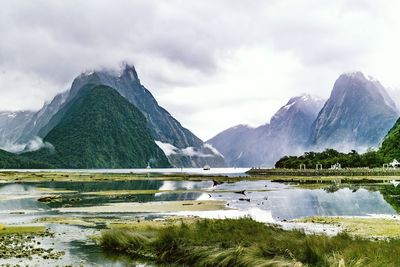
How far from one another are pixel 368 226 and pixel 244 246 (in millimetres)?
17335

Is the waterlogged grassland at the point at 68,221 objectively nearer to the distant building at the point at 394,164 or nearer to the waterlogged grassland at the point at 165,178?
the waterlogged grassland at the point at 165,178

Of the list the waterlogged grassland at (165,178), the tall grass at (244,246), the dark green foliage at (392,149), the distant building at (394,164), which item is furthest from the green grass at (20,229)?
the dark green foliage at (392,149)

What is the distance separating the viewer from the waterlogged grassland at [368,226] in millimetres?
29897

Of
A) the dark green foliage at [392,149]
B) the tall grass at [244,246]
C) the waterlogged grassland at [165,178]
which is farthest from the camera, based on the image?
the dark green foliage at [392,149]

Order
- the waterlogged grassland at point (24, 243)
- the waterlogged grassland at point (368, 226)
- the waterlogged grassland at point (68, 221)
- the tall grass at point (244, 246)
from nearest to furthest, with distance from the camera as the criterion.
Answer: the tall grass at point (244, 246), the waterlogged grassland at point (24, 243), the waterlogged grassland at point (368, 226), the waterlogged grassland at point (68, 221)

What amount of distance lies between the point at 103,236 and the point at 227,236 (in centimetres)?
880

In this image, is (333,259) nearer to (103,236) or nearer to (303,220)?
(103,236)

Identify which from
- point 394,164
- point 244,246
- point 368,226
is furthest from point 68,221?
point 394,164

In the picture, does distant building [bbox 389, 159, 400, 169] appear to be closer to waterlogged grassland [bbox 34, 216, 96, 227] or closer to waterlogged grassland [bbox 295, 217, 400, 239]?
waterlogged grassland [bbox 295, 217, 400, 239]

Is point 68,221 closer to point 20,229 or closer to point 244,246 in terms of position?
point 20,229

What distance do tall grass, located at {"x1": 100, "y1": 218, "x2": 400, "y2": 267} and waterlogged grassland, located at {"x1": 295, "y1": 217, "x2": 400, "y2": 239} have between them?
301 inches

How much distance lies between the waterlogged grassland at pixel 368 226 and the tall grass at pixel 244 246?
301 inches

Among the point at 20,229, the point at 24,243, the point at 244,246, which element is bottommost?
the point at 244,246

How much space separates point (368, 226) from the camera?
34.8 meters
